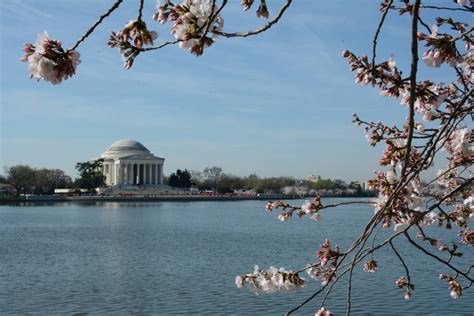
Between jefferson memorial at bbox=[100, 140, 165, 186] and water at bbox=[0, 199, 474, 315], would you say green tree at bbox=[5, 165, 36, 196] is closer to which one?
jefferson memorial at bbox=[100, 140, 165, 186]

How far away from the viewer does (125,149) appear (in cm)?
12181

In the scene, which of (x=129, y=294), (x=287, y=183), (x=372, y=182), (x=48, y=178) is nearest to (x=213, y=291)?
(x=129, y=294)

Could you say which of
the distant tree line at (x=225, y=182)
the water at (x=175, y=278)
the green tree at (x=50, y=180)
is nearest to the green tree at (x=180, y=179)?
the distant tree line at (x=225, y=182)

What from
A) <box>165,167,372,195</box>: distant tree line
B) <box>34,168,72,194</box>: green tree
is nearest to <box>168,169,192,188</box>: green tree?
<box>165,167,372,195</box>: distant tree line

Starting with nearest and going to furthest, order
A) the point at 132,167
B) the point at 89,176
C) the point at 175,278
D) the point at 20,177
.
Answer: the point at 175,278 → the point at 20,177 → the point at 89,176 → the point at 132,167

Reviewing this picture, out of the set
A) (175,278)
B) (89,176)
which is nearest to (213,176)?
(89,176)

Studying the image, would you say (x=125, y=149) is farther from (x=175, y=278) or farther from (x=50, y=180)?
(x=175, y=278)

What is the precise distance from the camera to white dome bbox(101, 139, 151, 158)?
11975 centimetres

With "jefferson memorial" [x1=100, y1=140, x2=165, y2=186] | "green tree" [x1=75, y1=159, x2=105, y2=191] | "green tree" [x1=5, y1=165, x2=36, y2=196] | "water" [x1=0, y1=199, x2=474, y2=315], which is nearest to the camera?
"water" [x1=0, y1=199, x2=474, y2=315]

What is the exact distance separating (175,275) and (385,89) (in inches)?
602

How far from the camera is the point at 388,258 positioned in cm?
2042

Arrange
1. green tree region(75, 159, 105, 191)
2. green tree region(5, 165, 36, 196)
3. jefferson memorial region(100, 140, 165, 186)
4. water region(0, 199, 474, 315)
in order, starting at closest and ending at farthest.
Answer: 1. water region(0, 199, 474, 315)
2. green tree region(5, 165, 36, 196)
3. green tree region(75, 159, 105, 191)
4. jefferson memorial region(100, 140, 165, 186)

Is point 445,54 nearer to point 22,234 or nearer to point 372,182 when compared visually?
point 372,182

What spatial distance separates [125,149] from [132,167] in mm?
6714
